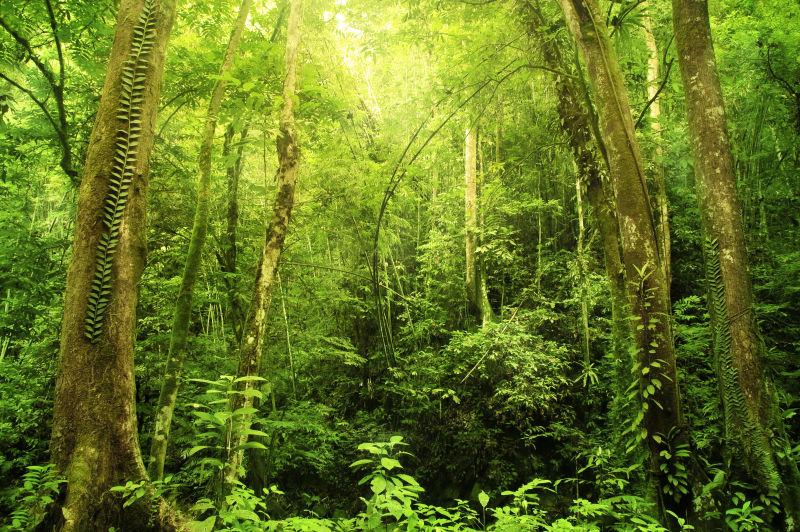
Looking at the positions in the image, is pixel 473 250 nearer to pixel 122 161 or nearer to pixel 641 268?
pixel 641 268

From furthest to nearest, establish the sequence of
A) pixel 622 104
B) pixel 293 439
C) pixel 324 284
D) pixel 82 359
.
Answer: pixel 324 284
pixel 293 439
pixel 622 104
pixel 82 359

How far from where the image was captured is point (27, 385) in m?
7.12

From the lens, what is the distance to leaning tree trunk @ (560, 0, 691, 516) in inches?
122

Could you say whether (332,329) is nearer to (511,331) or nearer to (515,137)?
(511,331)

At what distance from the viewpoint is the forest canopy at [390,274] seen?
9.70 feet

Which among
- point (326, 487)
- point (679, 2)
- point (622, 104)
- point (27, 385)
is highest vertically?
point (679, 2)

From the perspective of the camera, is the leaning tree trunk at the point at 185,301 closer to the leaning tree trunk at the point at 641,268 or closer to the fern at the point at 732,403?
the leaning tree trunk at the point at 641,268

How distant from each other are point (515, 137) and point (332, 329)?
24.9 feet

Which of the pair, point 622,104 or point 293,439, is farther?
point 293,439

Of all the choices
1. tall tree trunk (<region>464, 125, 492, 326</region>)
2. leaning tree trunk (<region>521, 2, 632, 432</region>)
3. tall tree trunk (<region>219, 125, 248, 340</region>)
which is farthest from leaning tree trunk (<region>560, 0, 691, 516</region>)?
tall tree trunk (<region>464, 125, 492, 326</region>)

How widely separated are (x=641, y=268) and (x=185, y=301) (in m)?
5.09

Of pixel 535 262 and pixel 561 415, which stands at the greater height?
pixel 535 262

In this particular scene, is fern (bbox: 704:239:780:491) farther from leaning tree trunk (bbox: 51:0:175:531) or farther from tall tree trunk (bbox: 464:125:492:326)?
tall tree trunk (bbox: 464:125:492:326)

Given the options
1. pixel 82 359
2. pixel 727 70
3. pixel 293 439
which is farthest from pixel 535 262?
pixel 82 359
